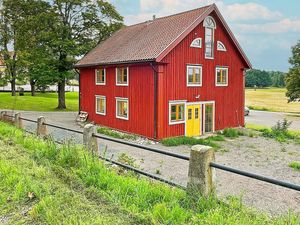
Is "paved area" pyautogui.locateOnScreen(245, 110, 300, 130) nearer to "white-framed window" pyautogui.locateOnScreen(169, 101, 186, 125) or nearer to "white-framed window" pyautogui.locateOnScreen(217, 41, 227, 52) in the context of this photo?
"white-framed window" pyautogui.locateOnScreen(217, 41, 227, 52)

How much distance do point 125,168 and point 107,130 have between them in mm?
13762

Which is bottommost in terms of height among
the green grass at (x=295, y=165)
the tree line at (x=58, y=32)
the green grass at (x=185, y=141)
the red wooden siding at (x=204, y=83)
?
the green grass at (x=295, y=165)

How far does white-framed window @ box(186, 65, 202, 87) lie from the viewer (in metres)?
19.4

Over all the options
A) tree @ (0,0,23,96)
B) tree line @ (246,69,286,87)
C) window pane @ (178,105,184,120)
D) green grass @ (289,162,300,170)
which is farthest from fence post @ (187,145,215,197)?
tree line @ (246,69,286,87)

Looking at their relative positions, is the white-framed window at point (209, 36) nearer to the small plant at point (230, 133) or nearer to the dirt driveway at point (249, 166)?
the small plant at point (230, 133)

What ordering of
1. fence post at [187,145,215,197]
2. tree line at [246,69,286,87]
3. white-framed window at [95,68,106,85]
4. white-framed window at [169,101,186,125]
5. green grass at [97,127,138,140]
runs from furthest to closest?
tree line at [246,69,286,87], white-framed window at [95,68,106,85], green grass at [97,127,138,140], white-framed window at [169,101,186,125], fence post at [187,145,215,197]

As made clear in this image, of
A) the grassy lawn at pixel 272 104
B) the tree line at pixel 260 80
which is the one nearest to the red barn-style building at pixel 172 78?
the grassy lawn at pixel 272 104

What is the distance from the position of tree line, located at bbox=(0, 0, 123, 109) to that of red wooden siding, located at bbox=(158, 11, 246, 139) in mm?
14288

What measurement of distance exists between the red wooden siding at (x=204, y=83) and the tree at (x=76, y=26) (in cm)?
1438

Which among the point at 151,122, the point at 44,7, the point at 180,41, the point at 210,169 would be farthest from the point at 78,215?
the point at 44,7

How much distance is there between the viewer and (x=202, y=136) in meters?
20.2

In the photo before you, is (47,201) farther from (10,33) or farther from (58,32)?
(10,33)

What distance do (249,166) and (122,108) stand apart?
10.1 metres

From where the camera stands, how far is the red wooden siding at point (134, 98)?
18.3m
